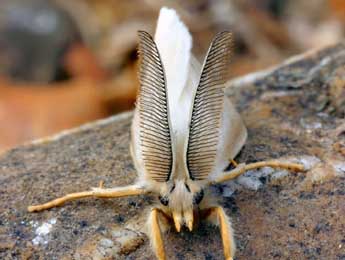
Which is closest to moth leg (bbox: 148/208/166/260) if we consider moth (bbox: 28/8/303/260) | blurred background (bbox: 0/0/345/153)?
moth (bbox: 28/8/303/260)

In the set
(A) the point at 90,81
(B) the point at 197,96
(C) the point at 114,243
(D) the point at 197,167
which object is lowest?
(A) the point at 90,81

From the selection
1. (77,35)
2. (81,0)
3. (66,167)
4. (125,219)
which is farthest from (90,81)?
(125,219)

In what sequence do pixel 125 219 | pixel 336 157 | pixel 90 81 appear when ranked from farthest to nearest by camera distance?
1. pixel 90 81
2. pixel 336 157
3. pixel 125 219

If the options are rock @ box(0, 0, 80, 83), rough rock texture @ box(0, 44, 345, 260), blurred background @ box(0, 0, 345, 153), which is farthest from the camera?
rock @ box(0, 0, 80, 83)

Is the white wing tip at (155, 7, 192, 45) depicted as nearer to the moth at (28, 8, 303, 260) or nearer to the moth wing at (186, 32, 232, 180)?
the moth at (28, 8, 303, 260)

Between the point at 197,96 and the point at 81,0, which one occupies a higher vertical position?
the point at 197,96

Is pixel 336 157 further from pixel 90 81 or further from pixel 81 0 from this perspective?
pixel 81 0
